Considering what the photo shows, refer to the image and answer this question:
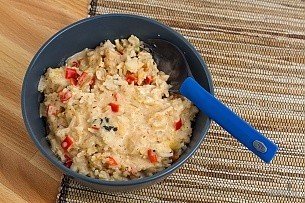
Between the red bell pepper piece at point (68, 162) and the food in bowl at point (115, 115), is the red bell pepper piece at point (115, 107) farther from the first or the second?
the red bell pepper piece at point (68, 162)

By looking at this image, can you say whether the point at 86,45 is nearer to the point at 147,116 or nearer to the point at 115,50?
the point at 115,50

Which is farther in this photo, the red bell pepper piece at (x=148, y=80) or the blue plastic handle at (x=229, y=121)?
the red bell pepper piece at (x=148, y=80)

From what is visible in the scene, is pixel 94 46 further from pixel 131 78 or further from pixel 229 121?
pixel 229 121

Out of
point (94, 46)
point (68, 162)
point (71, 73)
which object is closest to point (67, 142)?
point (68, 162)

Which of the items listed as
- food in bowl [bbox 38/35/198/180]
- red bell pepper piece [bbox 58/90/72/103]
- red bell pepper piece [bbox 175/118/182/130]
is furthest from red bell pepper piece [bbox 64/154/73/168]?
red bell pepper piece [bbox 175/118/182/130]

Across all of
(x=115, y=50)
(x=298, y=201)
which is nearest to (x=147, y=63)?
(x=115, y=50)

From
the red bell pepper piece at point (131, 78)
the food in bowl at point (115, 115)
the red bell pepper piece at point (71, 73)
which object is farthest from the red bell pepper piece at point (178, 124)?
the red bell pepper piece at point (71, 73)
